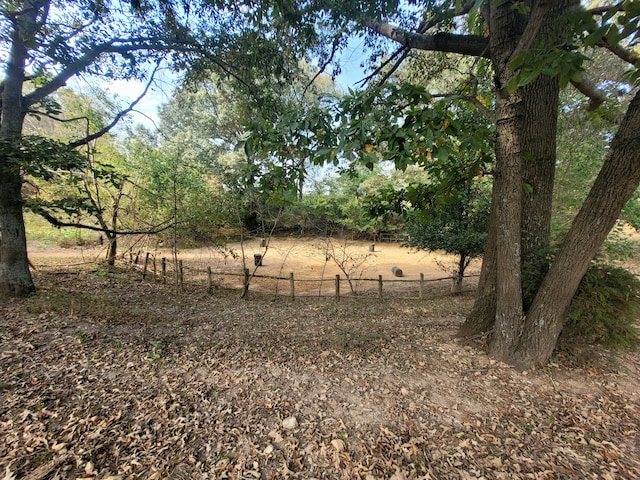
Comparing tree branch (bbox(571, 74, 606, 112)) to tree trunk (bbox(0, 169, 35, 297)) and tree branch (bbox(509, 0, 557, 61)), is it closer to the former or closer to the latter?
tree branch (bbox(509, 0, 557, 61))

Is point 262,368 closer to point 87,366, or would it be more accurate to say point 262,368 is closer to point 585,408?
point 87,366

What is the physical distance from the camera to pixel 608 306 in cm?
247

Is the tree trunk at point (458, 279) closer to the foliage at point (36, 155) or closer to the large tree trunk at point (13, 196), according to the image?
the foliage at point (36, 155)

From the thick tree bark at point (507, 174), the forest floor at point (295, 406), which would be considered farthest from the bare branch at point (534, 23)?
the forest floor at point (295, 406)

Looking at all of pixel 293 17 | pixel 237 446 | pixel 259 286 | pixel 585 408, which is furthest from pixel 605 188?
pixel 259 286

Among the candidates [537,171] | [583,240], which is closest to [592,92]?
[537,171]

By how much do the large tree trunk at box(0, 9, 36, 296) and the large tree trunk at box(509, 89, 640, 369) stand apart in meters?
6.64

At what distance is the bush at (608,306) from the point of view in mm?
2479

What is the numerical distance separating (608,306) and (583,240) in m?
0.87

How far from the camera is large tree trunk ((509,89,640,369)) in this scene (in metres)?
1.94

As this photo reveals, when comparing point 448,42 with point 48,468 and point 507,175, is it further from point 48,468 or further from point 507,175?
point 48,468

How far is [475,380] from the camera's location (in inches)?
97.9

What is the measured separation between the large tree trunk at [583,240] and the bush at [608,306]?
236 mm

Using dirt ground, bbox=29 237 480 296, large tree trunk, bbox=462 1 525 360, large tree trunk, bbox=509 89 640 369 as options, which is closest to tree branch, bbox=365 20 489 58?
large tree trunk, bbox=462 1 525 360
